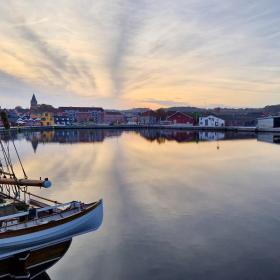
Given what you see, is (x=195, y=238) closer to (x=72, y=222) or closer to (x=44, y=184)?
(x=72, y=222)

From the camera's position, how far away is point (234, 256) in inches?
544

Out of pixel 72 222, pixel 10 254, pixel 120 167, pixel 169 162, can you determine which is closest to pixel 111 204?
pixel 72 222

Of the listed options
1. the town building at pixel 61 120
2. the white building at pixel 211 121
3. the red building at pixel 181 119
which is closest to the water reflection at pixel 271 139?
the white building at pixel 211 121

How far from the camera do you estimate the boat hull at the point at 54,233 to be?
1113 centimetres

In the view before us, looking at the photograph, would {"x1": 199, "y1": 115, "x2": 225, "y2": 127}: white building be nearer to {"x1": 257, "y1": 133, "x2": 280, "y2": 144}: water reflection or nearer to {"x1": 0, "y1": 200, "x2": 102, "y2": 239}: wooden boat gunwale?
{"x1": 257, "y1": 133, "x2": 280, "y2": 144}: water reflection

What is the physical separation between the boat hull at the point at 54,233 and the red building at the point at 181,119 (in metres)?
135

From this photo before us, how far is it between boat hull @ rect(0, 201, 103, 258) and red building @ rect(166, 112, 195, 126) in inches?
5332

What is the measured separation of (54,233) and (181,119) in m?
141

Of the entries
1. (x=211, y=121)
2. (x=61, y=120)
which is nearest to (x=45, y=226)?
(x=211, y=121)

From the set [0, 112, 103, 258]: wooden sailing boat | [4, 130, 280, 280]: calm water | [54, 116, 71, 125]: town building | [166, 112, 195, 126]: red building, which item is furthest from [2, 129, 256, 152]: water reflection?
[54, 116, 71, 125]: town building

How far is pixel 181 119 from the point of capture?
15050cm

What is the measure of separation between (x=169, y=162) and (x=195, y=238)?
1080 inches

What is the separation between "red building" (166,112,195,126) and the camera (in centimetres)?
14738

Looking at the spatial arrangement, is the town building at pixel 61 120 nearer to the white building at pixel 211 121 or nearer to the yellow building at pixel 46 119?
the yellow building at pixel 46 119
